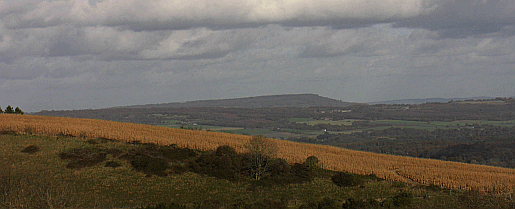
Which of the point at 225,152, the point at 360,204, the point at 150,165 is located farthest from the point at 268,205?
the point at 225,152

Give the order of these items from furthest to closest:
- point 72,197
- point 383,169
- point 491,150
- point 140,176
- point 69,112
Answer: point 69,112
point 491,150
point 383,169
point 140,176
point 72,197

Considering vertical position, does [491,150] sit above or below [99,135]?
below

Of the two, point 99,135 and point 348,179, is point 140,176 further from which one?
point 348,179

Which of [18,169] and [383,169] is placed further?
[383,169]

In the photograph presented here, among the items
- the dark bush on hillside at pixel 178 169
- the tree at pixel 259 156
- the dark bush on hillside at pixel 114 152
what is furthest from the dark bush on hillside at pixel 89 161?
the tree at pixel 259 156

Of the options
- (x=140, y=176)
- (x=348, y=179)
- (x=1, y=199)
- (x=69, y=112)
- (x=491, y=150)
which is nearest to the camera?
(x=1, y=199)

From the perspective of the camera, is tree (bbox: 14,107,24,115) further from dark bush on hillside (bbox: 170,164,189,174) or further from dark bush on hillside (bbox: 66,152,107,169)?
dark bush on hillside (bbox: 170,164,189,174)

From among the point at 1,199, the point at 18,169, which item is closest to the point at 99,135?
the point at 18,169

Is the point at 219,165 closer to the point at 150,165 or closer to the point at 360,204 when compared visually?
the point at 150,165

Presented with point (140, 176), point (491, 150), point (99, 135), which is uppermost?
point (99, 135)
